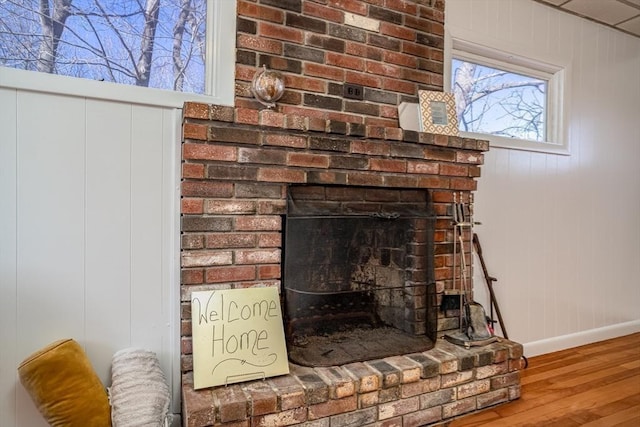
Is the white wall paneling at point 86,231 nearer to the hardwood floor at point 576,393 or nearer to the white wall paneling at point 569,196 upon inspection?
the hardwood floor at point 576,393

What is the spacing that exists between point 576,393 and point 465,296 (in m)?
0.80

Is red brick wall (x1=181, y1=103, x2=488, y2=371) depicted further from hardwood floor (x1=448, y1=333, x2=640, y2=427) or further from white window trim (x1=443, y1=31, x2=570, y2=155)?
hardwood floor (x1=448, y1=333, x2=640, y2=427)

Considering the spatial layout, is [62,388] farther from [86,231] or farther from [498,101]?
[498,101]

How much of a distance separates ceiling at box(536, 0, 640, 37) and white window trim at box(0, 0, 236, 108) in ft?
7.47

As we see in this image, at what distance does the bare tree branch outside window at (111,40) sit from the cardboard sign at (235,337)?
101 centimetres

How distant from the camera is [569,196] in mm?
2939

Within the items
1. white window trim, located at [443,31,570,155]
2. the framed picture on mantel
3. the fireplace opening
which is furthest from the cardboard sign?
white window trim, located at [443,31,570,155]

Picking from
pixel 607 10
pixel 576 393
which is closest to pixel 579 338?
pixel 576 393

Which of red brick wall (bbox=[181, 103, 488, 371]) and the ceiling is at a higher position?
the ceiling

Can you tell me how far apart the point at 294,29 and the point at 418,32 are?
77 cm

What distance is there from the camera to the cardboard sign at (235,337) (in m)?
1.55

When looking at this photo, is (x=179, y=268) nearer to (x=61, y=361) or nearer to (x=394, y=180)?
(x=61, y=361)

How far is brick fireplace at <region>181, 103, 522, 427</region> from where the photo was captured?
61.0 inches

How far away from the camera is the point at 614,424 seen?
1.81 metres
